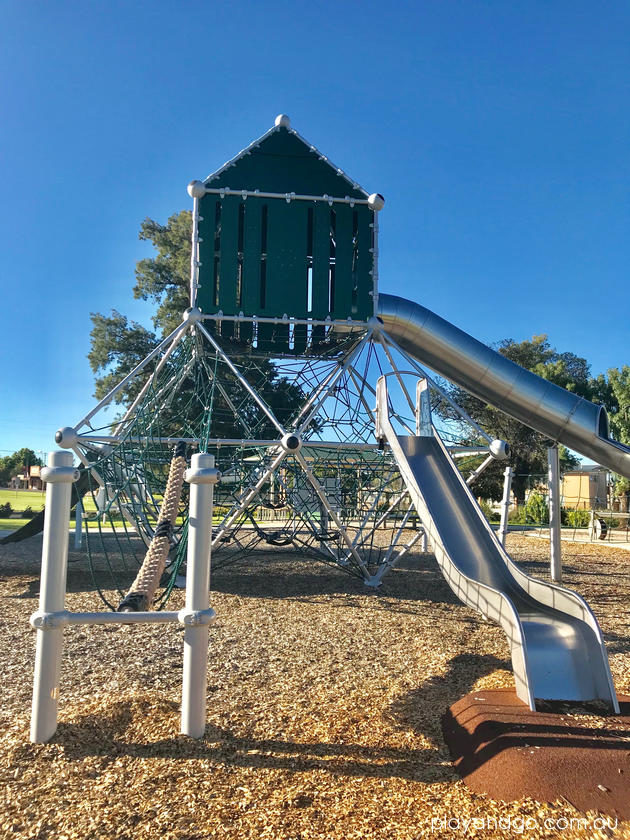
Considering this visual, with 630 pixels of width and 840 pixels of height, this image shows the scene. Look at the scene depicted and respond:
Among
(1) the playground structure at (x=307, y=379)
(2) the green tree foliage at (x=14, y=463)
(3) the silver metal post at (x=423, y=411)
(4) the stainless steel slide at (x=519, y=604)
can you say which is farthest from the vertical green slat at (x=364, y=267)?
(2) the green tree foliage at (x=14, y=463)

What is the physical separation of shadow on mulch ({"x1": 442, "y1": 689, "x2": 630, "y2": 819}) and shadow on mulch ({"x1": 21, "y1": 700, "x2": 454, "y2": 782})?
0.85 ft

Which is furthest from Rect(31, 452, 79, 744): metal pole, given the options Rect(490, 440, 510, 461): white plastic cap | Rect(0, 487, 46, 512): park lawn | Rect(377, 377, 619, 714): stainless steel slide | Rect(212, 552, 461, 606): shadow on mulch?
Rect(0, 487, 46, 512): park lawn

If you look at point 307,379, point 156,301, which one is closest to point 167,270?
point 156,301

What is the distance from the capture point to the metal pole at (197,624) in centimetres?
377

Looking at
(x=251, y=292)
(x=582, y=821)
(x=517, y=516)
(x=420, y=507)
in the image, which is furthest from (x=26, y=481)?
(x=582, y=821)

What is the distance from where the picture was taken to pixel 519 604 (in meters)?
5.79

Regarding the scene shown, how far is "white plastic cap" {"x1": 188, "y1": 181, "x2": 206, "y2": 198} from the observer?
32.6ft

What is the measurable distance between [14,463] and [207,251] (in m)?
55.2

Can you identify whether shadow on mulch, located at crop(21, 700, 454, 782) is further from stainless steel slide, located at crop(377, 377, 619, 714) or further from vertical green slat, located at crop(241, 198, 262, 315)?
vertical green slat, located at crop(241, 198, 262, 315)

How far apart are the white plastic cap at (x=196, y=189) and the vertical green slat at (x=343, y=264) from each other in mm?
2235

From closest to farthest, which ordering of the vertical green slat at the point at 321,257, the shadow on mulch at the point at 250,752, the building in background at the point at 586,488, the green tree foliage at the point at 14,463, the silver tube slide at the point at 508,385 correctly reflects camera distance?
the shadow on mulch at the point at 250,752 → the vertical green slat at the point at 321,257 → the silver tube slide at the point at 508,385 → the building in background at the point at 586,488 → the green tree foliage at the point at 14,463

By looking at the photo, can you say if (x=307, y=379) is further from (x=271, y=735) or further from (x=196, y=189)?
(x=271, y=735)

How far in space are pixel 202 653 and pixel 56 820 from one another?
3.69ft

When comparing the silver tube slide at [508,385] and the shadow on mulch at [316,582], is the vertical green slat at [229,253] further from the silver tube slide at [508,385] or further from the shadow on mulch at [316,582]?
the shadow on mulch at [316,582]
